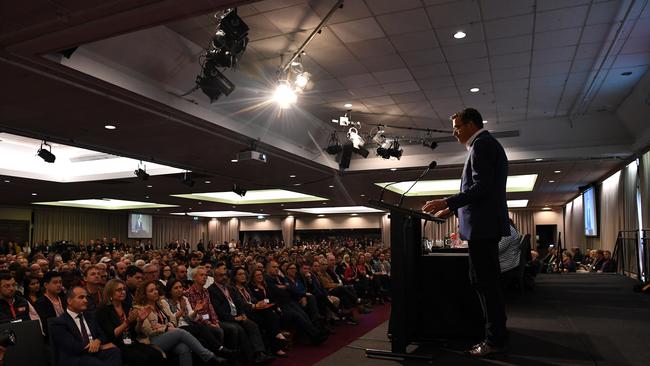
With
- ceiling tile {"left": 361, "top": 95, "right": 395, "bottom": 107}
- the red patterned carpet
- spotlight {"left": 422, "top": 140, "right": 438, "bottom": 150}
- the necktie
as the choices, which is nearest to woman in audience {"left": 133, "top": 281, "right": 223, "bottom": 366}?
the necktie

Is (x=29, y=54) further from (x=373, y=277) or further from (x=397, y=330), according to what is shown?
(x=373, y=277)

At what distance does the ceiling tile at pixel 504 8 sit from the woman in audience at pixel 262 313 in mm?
3884

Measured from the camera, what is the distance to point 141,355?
3.70 meters

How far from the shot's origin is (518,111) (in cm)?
855

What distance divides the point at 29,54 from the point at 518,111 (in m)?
7.50

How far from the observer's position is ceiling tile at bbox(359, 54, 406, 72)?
6.11 meters

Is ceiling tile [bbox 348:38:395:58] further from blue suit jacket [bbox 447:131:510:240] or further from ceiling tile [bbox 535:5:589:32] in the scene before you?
blue suit jacket [bbox 447:131:510:240]

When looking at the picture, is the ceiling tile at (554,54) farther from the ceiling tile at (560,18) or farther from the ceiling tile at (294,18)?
the ceiling tile at (294,18)

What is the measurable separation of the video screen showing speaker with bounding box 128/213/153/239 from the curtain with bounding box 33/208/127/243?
1.03ft

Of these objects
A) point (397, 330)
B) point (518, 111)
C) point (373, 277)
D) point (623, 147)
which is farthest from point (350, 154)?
point (397, 330)

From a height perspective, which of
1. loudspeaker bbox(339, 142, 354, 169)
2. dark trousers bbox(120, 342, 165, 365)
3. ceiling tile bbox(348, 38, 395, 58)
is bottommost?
dark trousers bbox(120, 342, 165, 365)

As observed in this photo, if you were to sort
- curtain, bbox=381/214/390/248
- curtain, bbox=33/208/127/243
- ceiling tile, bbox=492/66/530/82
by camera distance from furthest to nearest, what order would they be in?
1. curtain, bbox=381/214/390/248
2. curtain, bbox=33/208/127/243
3. ceiling tile, bbox=492/66/530/82

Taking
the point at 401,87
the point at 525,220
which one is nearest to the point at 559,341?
the point at 401,87

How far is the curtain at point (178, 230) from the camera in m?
24.7
